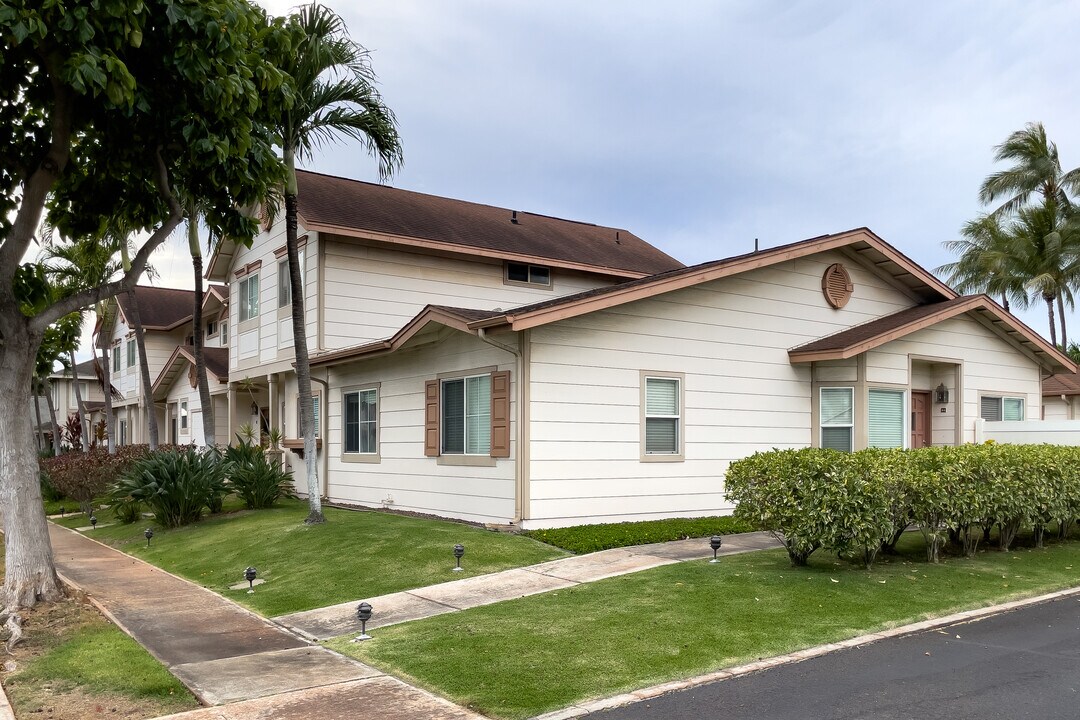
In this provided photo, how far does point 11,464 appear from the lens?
9.73 m

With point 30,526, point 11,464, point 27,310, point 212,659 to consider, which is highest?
point 27,310

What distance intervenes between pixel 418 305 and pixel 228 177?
9.71m

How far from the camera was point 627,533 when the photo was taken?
12.7 meters

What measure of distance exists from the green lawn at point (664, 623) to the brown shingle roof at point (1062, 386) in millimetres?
18655

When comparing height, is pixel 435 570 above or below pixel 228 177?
below

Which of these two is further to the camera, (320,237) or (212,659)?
(320,237)

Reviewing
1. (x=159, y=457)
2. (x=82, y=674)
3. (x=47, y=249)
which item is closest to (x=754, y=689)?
(x=82, y=674)

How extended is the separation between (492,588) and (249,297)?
16.2 metres

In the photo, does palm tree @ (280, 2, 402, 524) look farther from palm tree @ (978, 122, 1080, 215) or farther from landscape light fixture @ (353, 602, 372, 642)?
palm tree @ (978, 122, 1080, 215)

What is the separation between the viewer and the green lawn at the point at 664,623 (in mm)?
6758

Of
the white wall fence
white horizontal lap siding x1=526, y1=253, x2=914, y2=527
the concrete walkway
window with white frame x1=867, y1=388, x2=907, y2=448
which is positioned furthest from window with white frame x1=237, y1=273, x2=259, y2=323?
the white wall fence

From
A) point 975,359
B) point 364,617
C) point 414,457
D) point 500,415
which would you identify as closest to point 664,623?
point 364,617

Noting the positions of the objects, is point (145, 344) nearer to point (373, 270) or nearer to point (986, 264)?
point (373, 270)

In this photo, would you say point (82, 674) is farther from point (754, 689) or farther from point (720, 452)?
point (720, 452)
